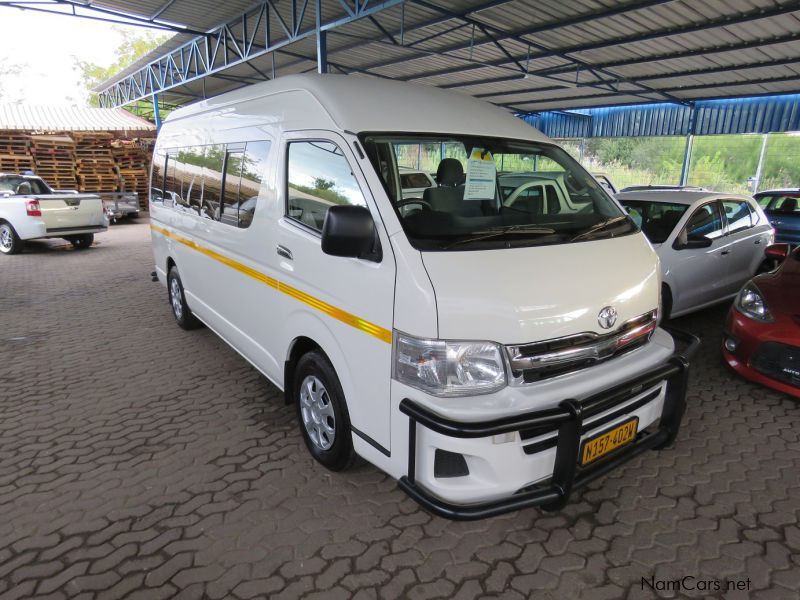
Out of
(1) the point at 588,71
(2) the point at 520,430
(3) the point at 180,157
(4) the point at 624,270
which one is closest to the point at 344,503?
(2) the point at 520,430

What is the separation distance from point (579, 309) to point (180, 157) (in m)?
4.32

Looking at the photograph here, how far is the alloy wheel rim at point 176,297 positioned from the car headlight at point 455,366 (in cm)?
417

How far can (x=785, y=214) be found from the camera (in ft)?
29.0

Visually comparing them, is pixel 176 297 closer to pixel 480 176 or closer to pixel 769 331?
pixel 480 176

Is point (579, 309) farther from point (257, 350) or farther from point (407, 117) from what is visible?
point (257, 350)

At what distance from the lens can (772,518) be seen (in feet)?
8.59

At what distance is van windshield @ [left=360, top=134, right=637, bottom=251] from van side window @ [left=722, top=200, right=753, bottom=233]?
3.53 metres

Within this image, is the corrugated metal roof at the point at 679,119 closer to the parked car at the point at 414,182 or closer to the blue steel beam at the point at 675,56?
the blue steel beam at the point at 675,56

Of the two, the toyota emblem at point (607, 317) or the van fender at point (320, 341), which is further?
the van fender at point (320, 341)

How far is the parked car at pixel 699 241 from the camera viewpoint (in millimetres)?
5078

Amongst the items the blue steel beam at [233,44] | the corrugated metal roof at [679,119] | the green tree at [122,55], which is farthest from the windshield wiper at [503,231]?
the green tree at [122,55]

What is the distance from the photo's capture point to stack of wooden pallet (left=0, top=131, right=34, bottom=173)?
15558 mm

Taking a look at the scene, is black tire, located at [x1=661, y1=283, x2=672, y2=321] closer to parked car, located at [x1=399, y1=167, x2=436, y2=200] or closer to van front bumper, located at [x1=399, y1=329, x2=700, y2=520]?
van front bumper, located at [x1=399, y1=329, x2=700, y2=520]

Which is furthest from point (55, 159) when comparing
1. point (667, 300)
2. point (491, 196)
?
point (667, 300)
